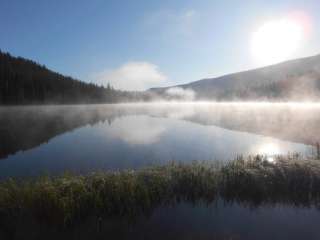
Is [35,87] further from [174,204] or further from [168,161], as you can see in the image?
[174,204]

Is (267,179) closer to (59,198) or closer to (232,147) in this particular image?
(59,198)

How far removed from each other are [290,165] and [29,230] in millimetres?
11633

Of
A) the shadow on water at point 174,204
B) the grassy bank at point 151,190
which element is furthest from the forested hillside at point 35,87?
the shadow on water at point 174,204

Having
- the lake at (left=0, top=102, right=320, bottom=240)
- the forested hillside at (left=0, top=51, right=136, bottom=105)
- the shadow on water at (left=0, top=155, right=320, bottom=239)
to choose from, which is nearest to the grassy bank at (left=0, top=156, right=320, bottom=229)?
the shadow on water at (left=0, top=155, right=320, bottom=239)

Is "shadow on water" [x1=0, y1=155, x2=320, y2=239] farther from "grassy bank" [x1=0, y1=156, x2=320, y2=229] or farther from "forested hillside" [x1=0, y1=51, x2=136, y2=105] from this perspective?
"forested hillside" [x1=0, y1=51, x2=136, y2=105]

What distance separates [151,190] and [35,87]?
119324mm

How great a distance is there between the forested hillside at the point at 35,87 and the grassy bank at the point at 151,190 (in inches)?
4276

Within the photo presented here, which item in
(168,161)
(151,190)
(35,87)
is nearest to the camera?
(151,190)

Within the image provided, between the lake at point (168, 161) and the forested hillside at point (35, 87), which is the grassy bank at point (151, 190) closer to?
the lake at point (168, 161)

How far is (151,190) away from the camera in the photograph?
29.6 feet

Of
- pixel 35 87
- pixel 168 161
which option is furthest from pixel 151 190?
pixel 35 87

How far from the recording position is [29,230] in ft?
22.8

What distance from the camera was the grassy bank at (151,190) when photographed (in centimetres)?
752

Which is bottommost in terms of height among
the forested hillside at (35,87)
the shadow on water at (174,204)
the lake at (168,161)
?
the lake at (168,161)
